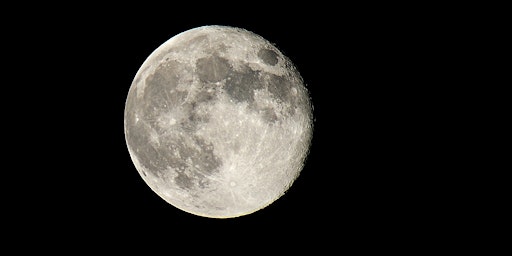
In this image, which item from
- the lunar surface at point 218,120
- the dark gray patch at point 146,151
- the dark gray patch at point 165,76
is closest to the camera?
the lunar surface at point 218,120

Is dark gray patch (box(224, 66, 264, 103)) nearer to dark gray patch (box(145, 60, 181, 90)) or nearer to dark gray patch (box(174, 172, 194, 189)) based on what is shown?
dark gray patch (box(145, 60, 181, 90))

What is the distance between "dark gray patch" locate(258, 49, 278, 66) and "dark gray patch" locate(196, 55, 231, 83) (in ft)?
1.30

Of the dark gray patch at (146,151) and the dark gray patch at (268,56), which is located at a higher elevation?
the dark gray patch at (268,56)

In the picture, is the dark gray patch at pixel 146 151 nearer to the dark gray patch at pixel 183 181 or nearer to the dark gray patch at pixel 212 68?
the dark gray patch at pixel 183 181

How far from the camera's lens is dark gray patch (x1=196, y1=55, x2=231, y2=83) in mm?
3734

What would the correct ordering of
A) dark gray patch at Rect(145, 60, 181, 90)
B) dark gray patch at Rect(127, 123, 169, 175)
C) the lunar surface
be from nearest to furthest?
the lunar surface, dark gray patch at Rect(145, 60, 181, 90), dark gray patch at Rect(127, 123, 169, 175)

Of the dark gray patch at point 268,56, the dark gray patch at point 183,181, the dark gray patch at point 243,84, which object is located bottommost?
the dark gray patch at point 183,181

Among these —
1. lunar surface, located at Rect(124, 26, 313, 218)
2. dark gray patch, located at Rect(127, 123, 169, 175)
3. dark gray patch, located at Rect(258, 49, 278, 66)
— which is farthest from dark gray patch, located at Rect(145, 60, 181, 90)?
dark gray patch, located at Rect(258, 49, 278, 66)

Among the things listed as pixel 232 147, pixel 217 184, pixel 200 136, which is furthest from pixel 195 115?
pixel 217 184

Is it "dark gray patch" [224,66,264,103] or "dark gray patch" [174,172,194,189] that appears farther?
"dark gray patch" [174,172,194,189]

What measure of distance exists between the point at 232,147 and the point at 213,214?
102 cm

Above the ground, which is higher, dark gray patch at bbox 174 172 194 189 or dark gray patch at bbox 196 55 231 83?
dark gray patch at bbox 196 55 231 83

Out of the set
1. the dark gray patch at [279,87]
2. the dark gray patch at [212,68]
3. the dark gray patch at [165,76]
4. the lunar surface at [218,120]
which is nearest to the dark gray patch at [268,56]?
the lunar surface at [218,120]

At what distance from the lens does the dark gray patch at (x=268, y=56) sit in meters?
4.00
